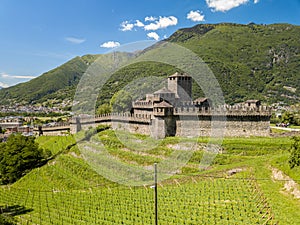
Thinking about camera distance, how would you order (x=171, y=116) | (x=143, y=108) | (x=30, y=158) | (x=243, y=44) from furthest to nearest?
(x=243, y=44), (x=143, y=108), (x=30, y=158), (x=171, y=116)

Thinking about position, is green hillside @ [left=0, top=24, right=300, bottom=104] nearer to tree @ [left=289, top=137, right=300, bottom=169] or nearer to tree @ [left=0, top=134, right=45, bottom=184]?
tree @ [left=0, top=134, right=45, bottom=184]

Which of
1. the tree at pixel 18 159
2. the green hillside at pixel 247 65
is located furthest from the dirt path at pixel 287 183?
the green hillside at pixel 247 65

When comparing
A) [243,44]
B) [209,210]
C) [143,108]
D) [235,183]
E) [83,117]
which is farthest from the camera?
[243,44]

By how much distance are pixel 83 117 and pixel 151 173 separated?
103 ft

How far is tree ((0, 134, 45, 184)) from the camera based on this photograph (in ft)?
131

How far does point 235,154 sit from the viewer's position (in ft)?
90.4

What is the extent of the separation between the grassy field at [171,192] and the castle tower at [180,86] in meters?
9.95

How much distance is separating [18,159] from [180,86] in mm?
26365

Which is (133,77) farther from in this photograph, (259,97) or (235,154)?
(235,154)

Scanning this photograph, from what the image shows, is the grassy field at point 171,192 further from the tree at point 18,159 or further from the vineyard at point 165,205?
the tree at point 18,159

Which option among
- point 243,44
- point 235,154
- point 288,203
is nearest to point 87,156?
point 235,154

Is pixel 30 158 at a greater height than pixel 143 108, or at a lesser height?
lesser

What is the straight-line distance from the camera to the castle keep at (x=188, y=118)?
31.1 metres

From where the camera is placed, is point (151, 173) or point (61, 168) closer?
point (151, 173)
